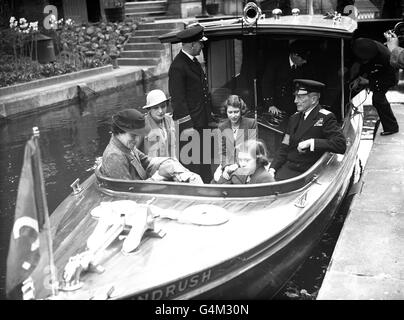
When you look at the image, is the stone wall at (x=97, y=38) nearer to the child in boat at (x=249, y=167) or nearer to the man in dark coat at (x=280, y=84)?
the man in dark coat at (x=280, y=84)

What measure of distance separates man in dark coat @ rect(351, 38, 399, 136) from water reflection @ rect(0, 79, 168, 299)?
14.0 ft

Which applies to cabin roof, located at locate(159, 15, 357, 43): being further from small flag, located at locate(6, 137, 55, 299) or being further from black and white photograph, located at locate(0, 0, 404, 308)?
small flag, located at locate(6, 137, 55, 299)

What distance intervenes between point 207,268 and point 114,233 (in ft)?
2.23

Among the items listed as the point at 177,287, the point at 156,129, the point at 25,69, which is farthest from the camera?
the point at 25,69

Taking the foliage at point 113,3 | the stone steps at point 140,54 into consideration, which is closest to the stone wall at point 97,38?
the stone steps at point 140,54

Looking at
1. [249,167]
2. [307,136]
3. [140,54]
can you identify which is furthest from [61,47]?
[249,167]

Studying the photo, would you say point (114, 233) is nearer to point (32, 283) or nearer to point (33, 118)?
point (32, 283)

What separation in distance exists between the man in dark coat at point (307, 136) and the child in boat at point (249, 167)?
19.5 inches

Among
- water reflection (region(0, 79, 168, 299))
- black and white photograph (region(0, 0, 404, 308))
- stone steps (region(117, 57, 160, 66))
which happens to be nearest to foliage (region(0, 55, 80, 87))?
water reflection (region(0, 79, 168, 299))

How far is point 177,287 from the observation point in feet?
9.80

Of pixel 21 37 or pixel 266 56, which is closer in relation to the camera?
pixel 266 56

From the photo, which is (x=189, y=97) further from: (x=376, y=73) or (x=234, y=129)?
(x=376, y=73)

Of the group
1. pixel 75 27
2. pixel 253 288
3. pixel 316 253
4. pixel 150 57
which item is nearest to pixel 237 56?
pixel 316 253

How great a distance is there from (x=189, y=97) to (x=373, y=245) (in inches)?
95.6
